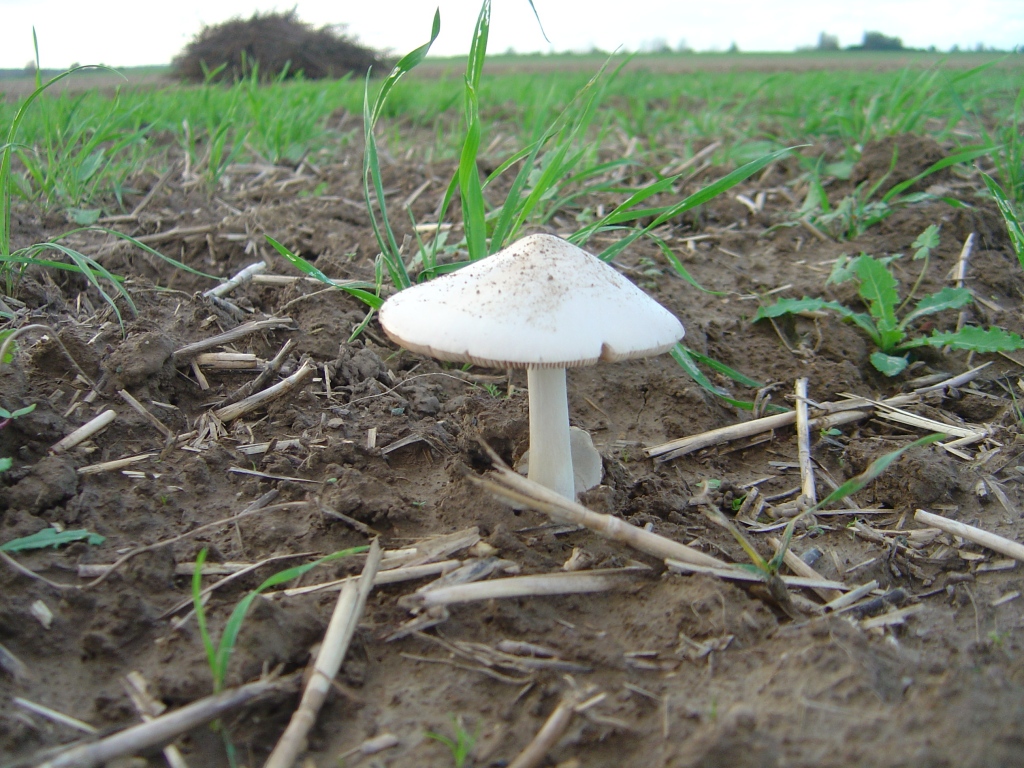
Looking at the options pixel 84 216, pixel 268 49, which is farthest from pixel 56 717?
pixel 268 49

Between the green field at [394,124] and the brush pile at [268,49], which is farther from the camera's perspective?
the brush pile at [268,49]

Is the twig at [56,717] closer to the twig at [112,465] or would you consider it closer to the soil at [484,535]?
the soil at [484,535]

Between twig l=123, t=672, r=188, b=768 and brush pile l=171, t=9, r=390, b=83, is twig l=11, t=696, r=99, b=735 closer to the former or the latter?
twig l=123, t=672, r=188, b=768

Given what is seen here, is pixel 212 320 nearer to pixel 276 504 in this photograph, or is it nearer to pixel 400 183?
pixel 276 504

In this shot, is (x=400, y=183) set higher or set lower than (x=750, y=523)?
higher

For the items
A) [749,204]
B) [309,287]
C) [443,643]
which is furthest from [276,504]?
[749,204]

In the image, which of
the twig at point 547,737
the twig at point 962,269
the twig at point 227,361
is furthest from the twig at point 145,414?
the twig at point 962,269
